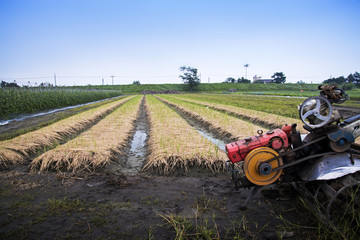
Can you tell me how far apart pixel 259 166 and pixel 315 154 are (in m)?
0.68

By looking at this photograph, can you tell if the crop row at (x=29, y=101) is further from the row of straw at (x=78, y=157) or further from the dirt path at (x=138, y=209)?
the dirt path at (x=138, y=209)

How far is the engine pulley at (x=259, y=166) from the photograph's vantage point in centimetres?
256

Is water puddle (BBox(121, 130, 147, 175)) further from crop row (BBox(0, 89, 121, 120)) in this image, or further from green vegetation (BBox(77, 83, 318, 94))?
green vegetation (BBox(77, 83, 318, 94))

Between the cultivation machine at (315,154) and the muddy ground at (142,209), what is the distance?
15.7 inches

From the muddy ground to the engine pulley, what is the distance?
49 cm

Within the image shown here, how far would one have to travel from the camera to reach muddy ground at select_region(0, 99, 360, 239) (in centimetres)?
242

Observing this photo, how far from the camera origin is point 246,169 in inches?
102

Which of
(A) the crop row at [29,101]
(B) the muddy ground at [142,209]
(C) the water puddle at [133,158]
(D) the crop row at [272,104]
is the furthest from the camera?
(A) the crop row at [29,101]

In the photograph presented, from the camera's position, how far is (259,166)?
2.52 metres

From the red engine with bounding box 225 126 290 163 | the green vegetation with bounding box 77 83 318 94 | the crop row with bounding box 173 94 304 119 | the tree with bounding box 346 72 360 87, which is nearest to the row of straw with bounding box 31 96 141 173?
the red engine with bounding box 225 126 290 163

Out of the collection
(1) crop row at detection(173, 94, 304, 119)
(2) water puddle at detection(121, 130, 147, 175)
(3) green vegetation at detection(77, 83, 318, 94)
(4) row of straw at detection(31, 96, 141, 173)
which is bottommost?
(2) water puddle at detection(121, 130, 147, 175)

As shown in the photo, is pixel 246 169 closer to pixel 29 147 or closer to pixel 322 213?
pixel 322 213

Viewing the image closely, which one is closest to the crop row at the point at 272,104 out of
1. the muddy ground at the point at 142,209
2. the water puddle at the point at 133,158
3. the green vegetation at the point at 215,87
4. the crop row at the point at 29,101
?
the water puddle at the point at 133,158

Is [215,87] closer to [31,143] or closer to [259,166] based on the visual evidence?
A: [31,143]
